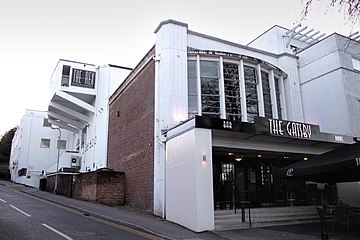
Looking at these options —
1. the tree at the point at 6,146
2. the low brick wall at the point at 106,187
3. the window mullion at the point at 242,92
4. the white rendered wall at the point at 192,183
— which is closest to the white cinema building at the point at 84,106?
the low brick wall at the point at 106,187

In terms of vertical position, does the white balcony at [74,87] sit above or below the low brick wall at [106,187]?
above

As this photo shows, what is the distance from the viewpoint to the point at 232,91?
16.2m

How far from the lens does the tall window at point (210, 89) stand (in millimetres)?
15377

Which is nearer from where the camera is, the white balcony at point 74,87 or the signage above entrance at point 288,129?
the signage above entrance at point 288,129

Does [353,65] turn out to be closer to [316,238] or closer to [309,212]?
[309,212]

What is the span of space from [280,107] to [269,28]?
731cm

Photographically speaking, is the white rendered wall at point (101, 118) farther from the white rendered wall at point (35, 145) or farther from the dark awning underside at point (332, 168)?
the dark awning underside at point (332, 168)

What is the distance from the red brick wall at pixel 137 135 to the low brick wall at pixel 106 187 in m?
0.43

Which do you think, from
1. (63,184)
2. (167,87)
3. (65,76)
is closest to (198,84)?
(167,87)

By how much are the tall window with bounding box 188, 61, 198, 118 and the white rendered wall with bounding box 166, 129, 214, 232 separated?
3.04 meters

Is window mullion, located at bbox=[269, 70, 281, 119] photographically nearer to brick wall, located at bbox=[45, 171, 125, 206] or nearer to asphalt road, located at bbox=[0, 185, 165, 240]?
brick wall, located at bbox=[45, 171, 125, 206]

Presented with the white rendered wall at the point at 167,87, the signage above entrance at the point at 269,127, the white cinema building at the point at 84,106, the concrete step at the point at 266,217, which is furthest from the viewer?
the white cinema building at the point at 84,106

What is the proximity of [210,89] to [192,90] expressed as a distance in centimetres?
95

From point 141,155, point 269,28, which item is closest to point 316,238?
point 141,155
